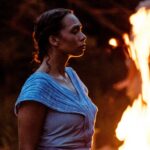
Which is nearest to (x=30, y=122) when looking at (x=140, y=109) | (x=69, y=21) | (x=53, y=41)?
(x=53, y=41)

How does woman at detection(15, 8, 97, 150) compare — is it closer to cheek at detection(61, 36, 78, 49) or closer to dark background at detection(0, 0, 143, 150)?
cheek at detection(61, 36, 78, 49)

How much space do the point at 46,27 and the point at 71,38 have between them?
153mm

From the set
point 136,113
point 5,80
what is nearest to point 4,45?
point 5,80

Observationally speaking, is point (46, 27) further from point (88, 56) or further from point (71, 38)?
point (88, 56)

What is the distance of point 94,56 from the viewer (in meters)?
14.4

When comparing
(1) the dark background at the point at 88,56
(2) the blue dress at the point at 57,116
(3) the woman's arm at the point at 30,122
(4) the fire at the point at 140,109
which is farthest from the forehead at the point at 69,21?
(1) the dark background at the point at 88,56

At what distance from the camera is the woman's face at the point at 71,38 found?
14.8 feet

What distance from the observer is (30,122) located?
425cm

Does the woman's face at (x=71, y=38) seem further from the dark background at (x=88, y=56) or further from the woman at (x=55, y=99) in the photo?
the dark background at (x=88, y=56)

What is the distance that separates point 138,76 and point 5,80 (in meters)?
4.09

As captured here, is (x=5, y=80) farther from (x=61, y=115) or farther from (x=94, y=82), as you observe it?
(x=61, y=115)

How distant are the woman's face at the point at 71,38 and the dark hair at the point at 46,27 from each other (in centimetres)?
3

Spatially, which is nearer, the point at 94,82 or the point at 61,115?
the point at 61,115

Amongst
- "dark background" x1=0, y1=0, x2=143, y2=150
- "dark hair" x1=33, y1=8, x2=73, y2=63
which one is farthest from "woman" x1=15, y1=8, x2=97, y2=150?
"dark background" x1=0, y1=0, x2=143, y2=150
